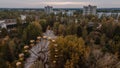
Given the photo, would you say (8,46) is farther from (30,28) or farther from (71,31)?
(71,31)

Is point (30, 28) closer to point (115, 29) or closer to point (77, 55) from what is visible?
point (115, 29)

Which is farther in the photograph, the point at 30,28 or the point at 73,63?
the point at 30,28

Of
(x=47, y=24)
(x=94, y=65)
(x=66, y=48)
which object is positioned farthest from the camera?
(x=47, y=24)

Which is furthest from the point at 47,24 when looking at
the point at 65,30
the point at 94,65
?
the point at 94,65

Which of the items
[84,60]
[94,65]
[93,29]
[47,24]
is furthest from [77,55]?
[47,24]

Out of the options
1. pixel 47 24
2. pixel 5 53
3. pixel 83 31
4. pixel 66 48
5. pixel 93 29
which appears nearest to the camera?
pixel 66 48

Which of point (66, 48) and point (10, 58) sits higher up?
point (66, 48)

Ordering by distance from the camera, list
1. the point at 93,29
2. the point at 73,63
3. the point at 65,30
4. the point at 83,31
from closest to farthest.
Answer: the point at 73,63, the point at 83,31, the point at 65,30, the point at 93,29

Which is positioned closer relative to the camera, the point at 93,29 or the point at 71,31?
the point at 71,31

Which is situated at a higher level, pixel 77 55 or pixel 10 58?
pixel 77 55
